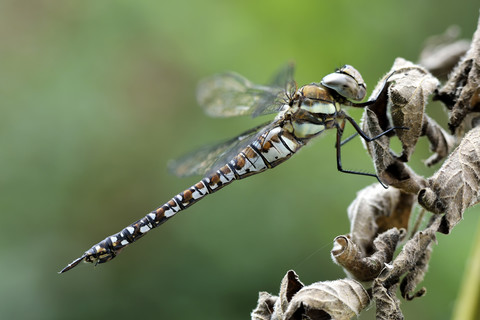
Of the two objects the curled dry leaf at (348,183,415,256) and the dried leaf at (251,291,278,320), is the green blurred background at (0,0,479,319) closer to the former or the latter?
the curled dry leaf at (348,183,415,256)

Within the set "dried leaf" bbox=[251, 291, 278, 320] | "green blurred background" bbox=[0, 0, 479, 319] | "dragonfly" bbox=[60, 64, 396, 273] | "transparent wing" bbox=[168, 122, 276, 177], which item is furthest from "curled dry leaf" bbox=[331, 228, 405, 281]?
"green blurred background" bbox=[0, 0, 479, 319]

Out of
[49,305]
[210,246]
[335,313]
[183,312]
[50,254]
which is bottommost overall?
[335,313]

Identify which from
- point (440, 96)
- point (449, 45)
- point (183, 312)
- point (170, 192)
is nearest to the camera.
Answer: point (440, 96)

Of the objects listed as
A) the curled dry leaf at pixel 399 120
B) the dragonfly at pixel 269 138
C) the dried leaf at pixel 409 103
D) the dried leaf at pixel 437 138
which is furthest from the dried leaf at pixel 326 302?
the dragonfly at pixel 269 138

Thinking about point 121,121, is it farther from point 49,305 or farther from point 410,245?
point 410,245

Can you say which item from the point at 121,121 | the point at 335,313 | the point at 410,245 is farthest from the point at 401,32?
the point at 335,313

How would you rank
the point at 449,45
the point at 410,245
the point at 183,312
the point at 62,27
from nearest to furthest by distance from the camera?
the point at 410,245, the point at 449,45, the point at 183,312, the point at 62,27
